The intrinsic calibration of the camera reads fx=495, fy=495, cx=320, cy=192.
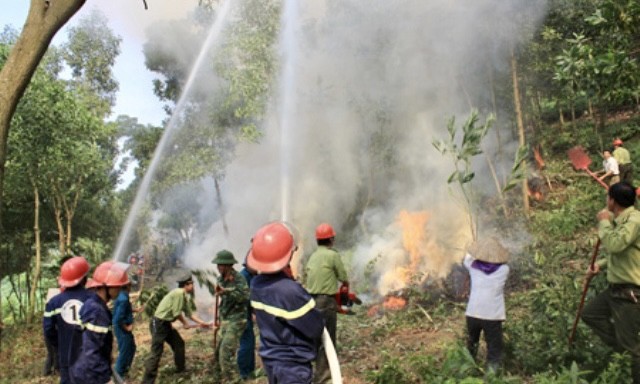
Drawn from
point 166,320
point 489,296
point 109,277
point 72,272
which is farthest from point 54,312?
point 489,296

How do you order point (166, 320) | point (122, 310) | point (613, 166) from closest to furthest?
point (122, 310) → point (166, 320) → point (613, 166)

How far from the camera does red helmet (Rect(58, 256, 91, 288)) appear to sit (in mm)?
4289

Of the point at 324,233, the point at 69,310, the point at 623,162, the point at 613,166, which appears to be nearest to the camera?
the point at 69,310

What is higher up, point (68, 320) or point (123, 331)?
point (68, 320)

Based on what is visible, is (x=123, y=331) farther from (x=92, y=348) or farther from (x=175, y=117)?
(x=175, y=117)

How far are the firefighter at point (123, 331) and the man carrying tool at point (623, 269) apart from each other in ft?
18.1

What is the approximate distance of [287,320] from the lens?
2.98m

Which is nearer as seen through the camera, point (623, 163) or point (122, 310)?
point (122, 310)

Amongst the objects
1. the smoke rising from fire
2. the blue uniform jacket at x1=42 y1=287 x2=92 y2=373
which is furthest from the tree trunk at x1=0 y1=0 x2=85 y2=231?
the smoke rising from fire

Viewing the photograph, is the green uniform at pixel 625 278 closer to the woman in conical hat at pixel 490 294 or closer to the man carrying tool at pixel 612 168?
the woman in conical hat at pixel 490 294

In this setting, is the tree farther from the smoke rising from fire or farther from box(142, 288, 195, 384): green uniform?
box(142, 288, 195, 384): green uniform

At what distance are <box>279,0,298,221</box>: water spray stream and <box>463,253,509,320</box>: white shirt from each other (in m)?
14.0

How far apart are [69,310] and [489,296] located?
147 inches

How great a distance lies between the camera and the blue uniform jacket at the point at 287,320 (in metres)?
2.98
